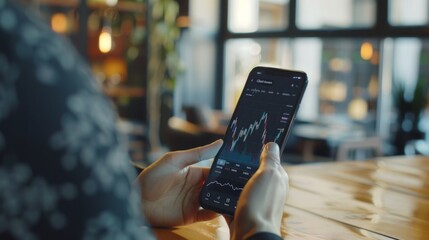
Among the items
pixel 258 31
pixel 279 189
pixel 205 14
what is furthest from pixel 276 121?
pixel 205 14

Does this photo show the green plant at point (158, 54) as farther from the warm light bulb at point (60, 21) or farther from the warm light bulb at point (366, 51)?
the warm light bulb at point (366, 51)

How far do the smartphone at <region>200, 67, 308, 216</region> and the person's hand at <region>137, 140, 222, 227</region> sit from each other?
0.04m

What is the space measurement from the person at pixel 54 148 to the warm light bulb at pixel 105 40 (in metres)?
6.82

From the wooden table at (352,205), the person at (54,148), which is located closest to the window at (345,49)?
the wooden table at (352,205)

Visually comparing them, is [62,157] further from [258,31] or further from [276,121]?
[258,31]

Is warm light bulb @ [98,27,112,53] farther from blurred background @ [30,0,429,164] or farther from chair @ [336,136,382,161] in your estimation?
chair @ [336,136,382,161]

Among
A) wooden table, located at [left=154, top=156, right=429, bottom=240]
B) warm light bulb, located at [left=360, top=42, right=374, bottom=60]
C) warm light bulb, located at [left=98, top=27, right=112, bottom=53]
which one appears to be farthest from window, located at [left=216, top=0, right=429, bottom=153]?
wooden table, located at [left=154, top=156, right=429, bottom=240]

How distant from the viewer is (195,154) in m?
1.11

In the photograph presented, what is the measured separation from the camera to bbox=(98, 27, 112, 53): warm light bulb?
724 centimetres

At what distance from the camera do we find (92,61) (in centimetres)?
729

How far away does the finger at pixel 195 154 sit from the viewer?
109cm

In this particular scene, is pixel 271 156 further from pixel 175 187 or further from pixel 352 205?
pixel 352 205

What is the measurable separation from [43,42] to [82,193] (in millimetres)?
147

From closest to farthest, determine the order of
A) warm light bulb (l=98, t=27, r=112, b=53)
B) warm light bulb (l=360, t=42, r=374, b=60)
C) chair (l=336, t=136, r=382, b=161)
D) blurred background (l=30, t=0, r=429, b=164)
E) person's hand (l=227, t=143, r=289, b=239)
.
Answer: person's hand (l=227, t=143, r=289, b=239), chair (l=336, t=136, r=382, b=161), blurred background (l=30, t=0, r=429, b=164), warm light bulb (l=360, t=42, r=374, b=60), warm light bulb (l=98, t=27, r=112, b=53)
